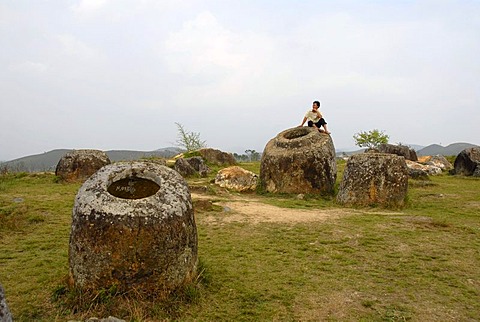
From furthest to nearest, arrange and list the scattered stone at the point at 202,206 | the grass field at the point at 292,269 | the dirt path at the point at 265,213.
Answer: the scattered stone at the point at 202,206 < the dirt path at the point at 265,213 < the grass field at the point at 292,269

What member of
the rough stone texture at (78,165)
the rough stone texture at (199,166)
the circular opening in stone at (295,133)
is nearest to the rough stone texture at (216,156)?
the rough stone texture at (199,166)

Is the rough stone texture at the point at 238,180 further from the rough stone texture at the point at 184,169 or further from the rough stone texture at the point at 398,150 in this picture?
the rough stone texture at the point at 398,150

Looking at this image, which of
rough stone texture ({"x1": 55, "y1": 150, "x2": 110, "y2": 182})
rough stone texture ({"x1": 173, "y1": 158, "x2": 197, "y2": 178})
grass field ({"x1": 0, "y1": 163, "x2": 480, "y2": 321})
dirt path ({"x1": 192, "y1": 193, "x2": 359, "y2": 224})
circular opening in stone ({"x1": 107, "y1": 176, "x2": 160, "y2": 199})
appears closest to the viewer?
grass field ({"x1": 0, "y1": 163, "x2": 480, "y2": 321})

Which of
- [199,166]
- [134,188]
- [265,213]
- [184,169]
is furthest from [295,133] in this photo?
[134,188]

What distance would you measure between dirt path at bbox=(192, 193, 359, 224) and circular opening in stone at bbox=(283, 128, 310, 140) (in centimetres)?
364

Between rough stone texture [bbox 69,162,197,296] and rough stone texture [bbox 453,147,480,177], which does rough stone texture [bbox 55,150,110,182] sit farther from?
rough stone texture [bbox 453,147,480,177]

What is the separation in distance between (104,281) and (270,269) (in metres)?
2.11

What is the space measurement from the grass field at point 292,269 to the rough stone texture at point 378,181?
68 centimetres

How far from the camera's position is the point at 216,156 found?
21062 mm

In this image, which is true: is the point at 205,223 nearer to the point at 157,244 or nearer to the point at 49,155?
the point at 157,244

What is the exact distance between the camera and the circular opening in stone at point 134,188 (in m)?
4.80

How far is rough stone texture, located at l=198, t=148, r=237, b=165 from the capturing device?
68.3ft

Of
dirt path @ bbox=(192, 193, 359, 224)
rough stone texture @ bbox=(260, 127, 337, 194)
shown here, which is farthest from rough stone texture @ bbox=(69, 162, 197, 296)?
rough stone texture @ bbox=(260, 127, 337, 194)

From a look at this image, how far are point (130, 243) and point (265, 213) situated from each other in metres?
4.98
